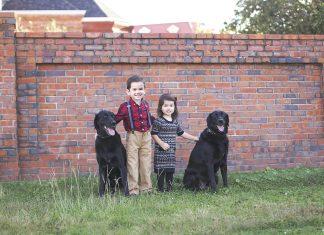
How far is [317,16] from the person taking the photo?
12.6 meters

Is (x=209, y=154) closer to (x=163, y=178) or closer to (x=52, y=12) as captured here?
(x=163, y=178)

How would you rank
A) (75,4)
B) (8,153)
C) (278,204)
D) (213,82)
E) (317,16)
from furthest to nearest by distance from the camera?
(75,4) < (317,16) < (213,82) < (8,153) < (278,204)

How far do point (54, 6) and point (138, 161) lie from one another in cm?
1809

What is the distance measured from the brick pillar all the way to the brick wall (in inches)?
5.1

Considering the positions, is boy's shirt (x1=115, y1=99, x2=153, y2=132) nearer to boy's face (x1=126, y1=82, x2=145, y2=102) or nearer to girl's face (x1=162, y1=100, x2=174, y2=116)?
boy's face (x1=126, y1=82, x2=145, y2=102)

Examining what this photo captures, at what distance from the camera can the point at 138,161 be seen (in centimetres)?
769

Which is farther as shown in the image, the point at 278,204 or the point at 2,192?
the point at 2,192

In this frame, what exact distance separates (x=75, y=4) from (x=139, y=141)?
18.8 m

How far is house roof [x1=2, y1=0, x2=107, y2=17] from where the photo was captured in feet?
79.6

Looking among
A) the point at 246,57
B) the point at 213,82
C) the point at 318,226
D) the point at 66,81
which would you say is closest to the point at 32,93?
the point at 66,81

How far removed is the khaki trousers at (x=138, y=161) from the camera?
7527 mm

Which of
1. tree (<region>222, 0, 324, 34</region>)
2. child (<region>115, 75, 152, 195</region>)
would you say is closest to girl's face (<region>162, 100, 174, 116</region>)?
child (<region>115, 75, 152, 195</region>)

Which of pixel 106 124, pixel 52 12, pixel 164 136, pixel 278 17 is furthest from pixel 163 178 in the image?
pixel 52 12

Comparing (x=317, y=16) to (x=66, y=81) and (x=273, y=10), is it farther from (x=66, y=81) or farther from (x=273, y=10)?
(x=66, y=81)
